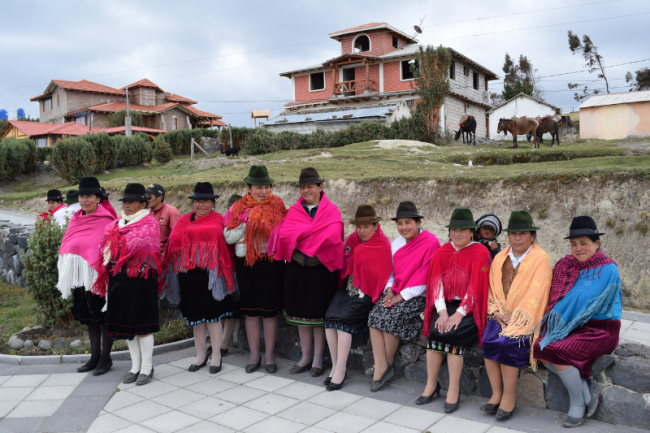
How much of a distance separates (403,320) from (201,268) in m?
2.08

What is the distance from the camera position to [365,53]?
32438 mm

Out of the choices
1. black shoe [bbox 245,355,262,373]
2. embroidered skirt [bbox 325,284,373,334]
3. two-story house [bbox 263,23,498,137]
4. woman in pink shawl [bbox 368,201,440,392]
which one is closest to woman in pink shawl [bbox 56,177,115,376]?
black shoe [bbox 245,355,262,373]

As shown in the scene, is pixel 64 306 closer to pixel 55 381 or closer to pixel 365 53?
pixel 55 381

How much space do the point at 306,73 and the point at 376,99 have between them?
6.38 m

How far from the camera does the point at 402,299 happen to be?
4391 mm

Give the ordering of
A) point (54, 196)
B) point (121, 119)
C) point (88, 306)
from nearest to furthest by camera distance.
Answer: point (88, 306) → point (54, 196) → point (121, 119)

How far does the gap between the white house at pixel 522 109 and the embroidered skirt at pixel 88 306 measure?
29.0 meters

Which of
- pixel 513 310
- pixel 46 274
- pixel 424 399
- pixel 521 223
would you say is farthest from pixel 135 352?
pixel 521 223

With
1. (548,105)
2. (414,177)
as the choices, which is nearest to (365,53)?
(548,105)

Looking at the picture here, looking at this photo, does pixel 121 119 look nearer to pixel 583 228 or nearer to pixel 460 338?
pixel 460 338

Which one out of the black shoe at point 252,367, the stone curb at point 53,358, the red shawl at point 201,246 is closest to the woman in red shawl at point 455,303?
the black shoe at point 252,367

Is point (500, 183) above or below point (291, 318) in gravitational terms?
above

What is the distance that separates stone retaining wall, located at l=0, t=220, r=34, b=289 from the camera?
869 cm

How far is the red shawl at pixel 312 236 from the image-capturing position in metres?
4.64
